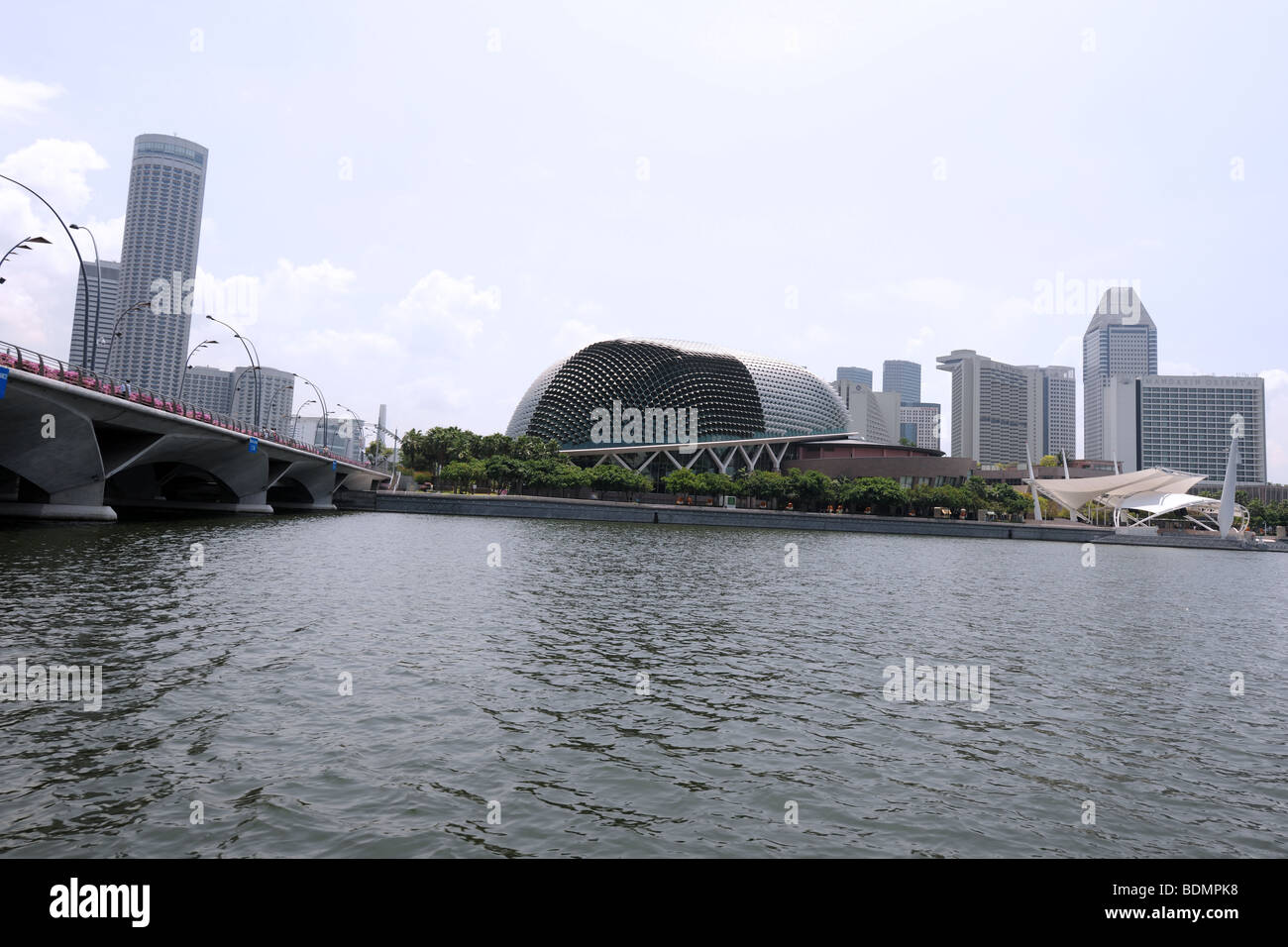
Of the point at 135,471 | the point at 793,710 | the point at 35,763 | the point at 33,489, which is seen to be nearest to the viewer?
the point at 35,763

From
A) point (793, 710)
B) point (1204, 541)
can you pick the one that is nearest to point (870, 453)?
point (1204, 541)

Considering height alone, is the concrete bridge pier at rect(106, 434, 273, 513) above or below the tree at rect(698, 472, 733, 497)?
below

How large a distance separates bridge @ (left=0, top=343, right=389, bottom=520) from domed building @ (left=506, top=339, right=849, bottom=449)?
88.0 m

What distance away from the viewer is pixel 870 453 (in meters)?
165

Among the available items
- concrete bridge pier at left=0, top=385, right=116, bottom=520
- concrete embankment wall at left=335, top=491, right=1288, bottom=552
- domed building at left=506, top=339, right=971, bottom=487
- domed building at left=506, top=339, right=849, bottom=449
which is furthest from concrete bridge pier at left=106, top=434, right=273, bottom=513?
domed building at left=506, top=339, right=849, bottom=449

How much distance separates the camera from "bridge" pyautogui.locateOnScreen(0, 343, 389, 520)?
3497 cm

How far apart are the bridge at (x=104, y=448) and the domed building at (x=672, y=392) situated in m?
88.0

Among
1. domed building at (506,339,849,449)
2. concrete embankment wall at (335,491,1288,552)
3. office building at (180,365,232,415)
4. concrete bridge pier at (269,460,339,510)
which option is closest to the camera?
concrete bridge pier at (269,460,339,510)

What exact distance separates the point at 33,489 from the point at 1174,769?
191 feet

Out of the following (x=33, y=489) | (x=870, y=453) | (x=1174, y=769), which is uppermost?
(x=870, y=453)

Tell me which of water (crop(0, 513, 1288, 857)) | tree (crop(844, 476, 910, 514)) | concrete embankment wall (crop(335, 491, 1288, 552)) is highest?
tree (crop(844, 476, 910, 514))

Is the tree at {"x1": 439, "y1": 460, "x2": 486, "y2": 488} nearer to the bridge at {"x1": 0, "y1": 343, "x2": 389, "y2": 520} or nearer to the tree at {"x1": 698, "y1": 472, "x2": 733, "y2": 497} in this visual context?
the tree at {"x1": 698, "y1": 472, "x2": 733, "y2": 497}

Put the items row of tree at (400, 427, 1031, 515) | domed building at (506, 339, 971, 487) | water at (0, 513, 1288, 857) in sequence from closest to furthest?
water at (0, 513, 1288, 857)
row of tree at (400, 427, 1031, 515)
domed building at (506, 339, 971, 487)

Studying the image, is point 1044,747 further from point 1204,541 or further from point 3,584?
point 1204,541
